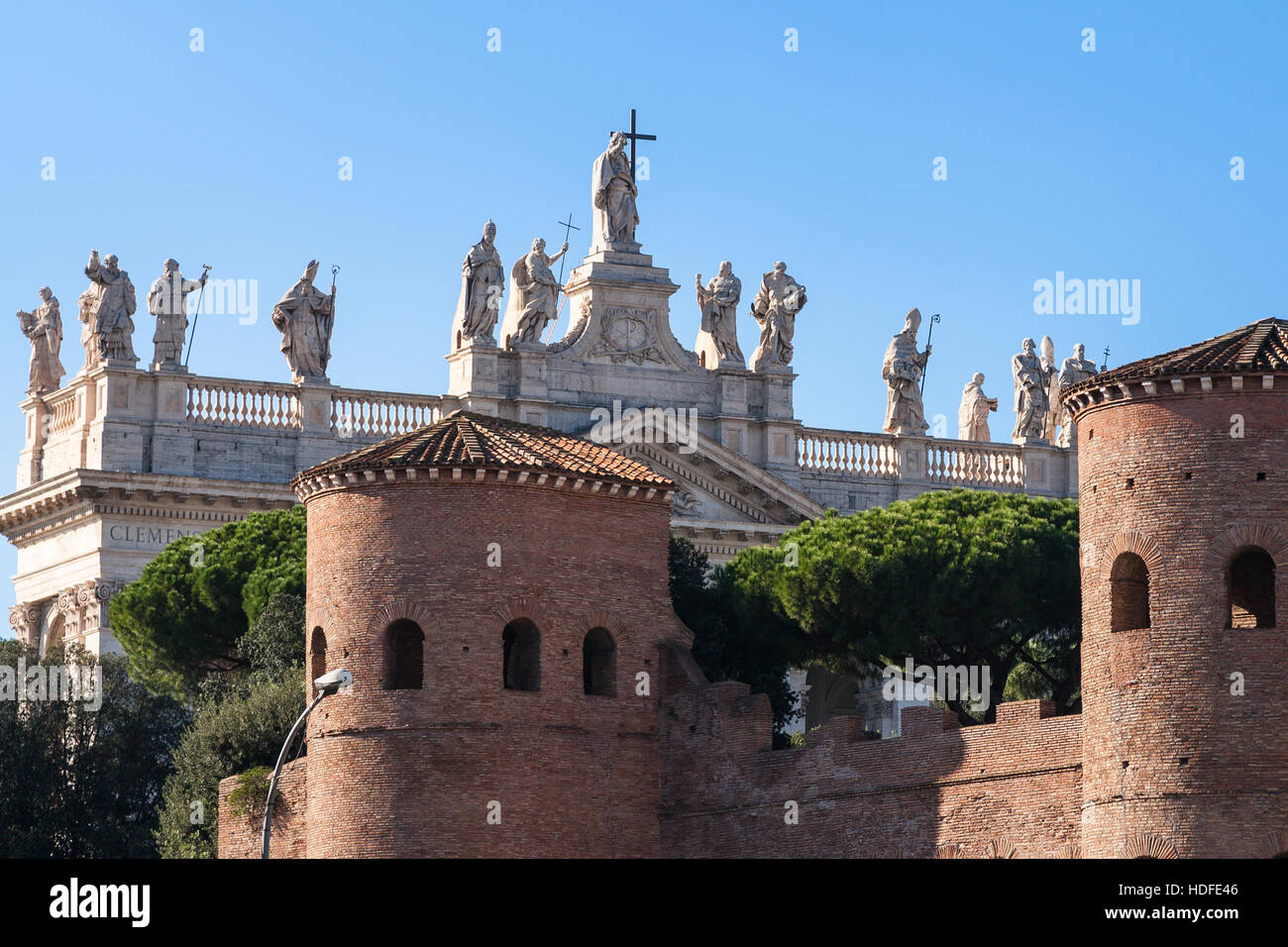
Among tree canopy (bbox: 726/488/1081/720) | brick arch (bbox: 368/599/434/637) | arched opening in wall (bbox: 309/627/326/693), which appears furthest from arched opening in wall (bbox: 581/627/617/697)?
tree canopy (bbox: 726/488/1081/720)

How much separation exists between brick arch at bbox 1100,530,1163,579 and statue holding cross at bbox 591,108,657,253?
37.9m

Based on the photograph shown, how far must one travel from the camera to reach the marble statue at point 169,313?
266ft

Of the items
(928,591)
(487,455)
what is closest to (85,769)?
(487,455)

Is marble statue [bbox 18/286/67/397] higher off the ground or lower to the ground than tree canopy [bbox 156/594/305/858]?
higher

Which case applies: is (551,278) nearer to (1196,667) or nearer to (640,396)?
(640,396)

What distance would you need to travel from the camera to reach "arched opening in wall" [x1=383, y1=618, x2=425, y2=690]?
5659 centimetres

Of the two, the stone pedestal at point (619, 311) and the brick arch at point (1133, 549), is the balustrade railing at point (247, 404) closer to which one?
the stone pedestal at point (619, 311)

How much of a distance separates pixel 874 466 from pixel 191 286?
1872cm

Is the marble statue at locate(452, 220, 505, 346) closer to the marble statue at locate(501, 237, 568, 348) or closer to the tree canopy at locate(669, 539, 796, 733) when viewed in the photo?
the marble statue at locate(501, 237, 568, 348)

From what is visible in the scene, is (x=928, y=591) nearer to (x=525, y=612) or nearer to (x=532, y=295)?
(x=525, y=612)

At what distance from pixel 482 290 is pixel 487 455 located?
2828 centimetres

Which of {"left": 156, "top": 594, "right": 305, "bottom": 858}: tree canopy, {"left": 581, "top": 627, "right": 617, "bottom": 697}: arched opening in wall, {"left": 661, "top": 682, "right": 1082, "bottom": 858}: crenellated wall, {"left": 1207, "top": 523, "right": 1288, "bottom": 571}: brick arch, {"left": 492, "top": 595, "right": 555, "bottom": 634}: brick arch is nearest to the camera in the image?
{"left": 1207, "top": 523, "right": 1288, "bottom": 571}: brick arch
